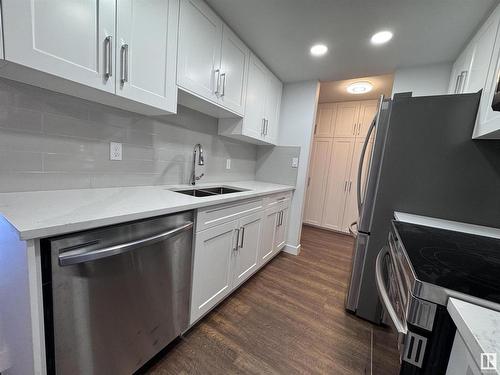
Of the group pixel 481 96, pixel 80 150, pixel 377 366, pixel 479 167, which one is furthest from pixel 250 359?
pixel 481 96

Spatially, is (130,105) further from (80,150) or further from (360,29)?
(360,29)

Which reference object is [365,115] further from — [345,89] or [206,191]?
[206,191]

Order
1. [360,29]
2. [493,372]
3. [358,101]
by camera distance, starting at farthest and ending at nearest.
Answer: [358,101]
[360,29]
[493,372]

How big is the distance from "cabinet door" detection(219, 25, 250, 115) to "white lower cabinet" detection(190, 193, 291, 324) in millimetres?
951

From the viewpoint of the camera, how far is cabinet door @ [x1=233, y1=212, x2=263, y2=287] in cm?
170

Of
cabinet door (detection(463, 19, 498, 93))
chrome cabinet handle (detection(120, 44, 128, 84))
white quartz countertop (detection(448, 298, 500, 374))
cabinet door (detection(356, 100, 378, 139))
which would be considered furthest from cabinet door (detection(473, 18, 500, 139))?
cabinet door (detection(356, 100, 378, 139))

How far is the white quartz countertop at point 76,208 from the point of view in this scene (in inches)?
25.9

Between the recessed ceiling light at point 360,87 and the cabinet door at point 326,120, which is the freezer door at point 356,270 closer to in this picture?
the recessed ceiling light at point 360,87

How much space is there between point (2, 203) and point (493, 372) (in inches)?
58.8

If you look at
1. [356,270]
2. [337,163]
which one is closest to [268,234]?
[356,270]

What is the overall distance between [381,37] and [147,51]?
184 cm

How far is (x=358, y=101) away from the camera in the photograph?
3.53 metres

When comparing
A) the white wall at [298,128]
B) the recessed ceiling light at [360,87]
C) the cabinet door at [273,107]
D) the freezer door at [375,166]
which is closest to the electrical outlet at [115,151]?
the cabinet door at [273,107]

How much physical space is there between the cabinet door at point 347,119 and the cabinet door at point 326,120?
73 millimetres
